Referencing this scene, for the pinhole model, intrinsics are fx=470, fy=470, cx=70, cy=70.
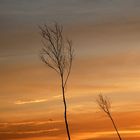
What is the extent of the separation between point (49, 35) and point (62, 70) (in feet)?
10.4

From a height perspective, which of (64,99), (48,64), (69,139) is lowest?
(69,139)

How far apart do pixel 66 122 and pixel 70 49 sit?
6.18 metres

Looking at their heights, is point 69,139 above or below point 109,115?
below

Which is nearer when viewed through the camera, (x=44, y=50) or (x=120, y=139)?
(x=44, y=50)

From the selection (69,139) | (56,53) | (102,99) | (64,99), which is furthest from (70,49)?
(102,99)

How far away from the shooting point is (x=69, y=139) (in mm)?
39656

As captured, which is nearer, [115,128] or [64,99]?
[64,99]

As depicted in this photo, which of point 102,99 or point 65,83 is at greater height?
point 102,99

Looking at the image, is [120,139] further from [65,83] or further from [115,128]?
[65,83]

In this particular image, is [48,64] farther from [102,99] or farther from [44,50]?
[102,99]

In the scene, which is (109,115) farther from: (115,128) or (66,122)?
(66,122)

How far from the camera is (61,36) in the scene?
38.7m

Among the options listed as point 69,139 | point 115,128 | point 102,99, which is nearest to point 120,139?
point 115,128

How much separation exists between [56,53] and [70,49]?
1.24 metres
